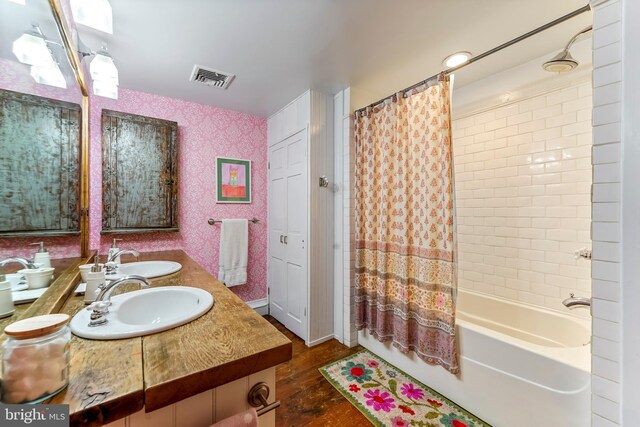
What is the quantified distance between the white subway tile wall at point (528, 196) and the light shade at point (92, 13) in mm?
2524

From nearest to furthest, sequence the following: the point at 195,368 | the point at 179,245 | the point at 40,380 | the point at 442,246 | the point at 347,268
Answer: the point at 40,380 → the point at 195,368 → the point at 442,246 → the point at 347,268 → the point at 179,245

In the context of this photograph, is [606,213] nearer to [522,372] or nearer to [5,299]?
[522,372]

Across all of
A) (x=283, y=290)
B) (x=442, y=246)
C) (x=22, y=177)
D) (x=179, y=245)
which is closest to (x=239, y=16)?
(x=22, y=177)

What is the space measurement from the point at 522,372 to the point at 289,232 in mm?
1872

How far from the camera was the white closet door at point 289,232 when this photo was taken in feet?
7.34

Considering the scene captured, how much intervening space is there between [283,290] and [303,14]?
2.21m

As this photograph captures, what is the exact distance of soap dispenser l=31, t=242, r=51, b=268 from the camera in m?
0.99

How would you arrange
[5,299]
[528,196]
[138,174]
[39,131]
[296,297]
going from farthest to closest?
[296,297] < [138,174] < [528,196] < [39,131] < [5,299]

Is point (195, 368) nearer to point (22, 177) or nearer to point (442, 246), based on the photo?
point (22, 177)

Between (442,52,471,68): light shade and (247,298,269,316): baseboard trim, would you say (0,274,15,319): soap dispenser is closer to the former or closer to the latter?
(247,298,269,316): baseboard trim

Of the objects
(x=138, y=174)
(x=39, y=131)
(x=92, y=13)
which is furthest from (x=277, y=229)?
(x=92, y=13)

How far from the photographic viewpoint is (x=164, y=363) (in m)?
0.63

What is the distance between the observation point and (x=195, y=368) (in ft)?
1.99

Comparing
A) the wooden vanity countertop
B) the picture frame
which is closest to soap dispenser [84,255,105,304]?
the wooden vanity countertop
